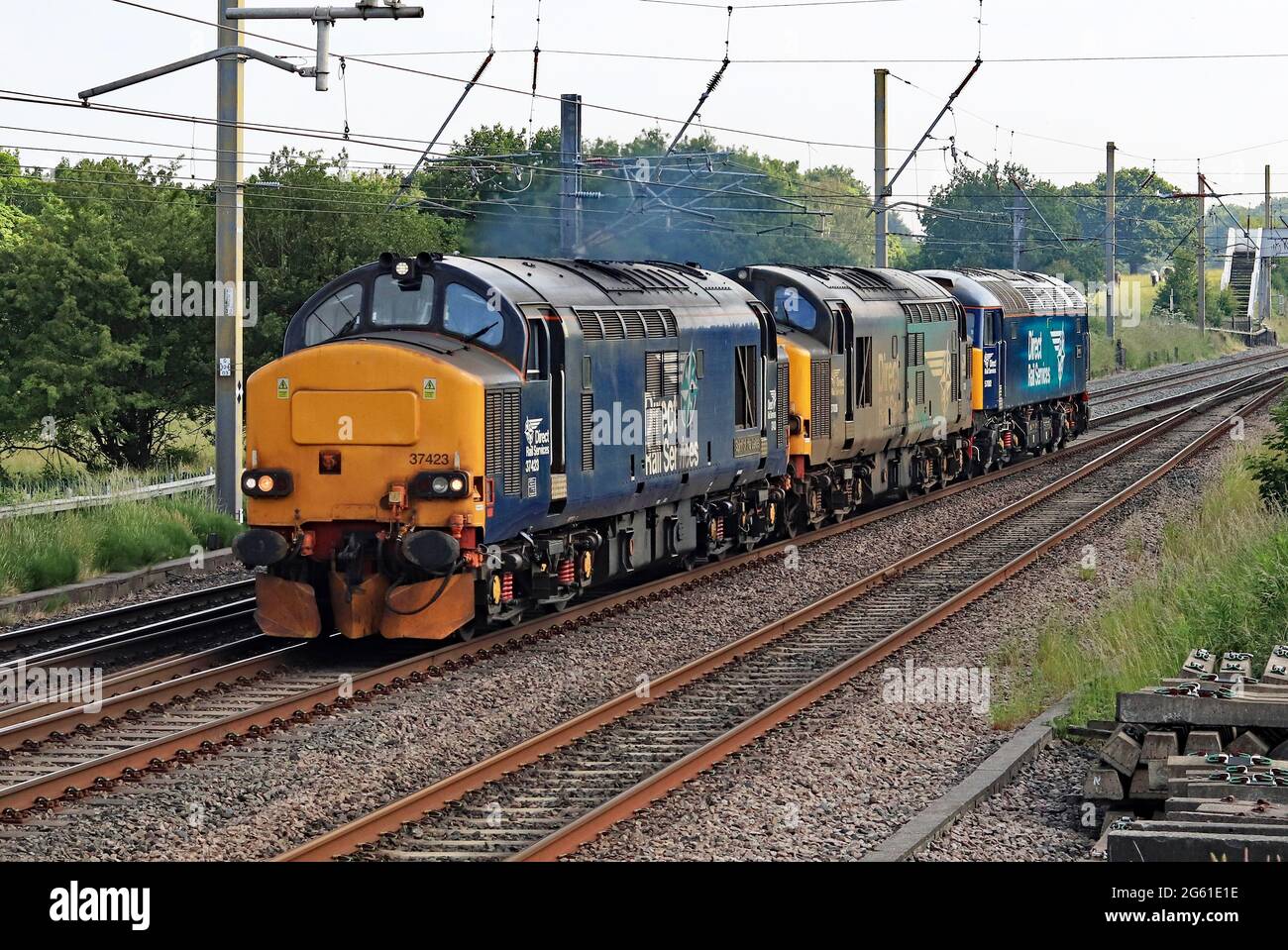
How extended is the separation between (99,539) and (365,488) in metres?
6.16

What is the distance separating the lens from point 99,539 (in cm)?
1923

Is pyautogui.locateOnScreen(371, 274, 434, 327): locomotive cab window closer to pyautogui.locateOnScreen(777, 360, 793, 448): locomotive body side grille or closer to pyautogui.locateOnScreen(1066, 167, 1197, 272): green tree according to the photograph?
pyautogui.locateOnScreen(777, 360, 793, 448): locomotive body side grille

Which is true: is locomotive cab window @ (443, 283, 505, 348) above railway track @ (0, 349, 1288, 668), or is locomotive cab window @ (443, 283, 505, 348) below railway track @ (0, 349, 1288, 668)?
above

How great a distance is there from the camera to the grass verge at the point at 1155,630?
42.0 feet

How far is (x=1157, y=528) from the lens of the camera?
2350 cm

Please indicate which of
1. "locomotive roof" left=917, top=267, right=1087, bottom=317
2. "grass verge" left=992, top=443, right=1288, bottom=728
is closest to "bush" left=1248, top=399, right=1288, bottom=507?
"grass verge" left=992, top=443, right=1288, bottom=728

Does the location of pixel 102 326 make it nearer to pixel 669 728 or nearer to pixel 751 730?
pixel 669 728

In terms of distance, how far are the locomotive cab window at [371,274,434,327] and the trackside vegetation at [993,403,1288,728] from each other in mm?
5886

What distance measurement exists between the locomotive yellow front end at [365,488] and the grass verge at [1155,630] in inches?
180

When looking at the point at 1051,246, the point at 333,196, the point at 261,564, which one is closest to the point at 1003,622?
the point at 261,564

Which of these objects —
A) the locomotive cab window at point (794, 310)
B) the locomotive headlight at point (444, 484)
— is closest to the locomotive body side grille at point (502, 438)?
the locomotive headlight at point (444, 484)

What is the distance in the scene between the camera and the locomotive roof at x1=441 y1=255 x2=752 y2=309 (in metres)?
15.5
